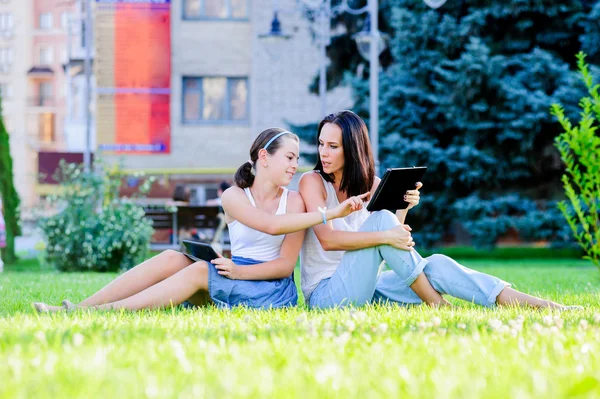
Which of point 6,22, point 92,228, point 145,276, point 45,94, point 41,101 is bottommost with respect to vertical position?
point 92,228

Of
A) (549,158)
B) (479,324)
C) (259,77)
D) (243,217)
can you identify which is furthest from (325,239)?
(259,77)

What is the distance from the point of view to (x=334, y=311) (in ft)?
17.8

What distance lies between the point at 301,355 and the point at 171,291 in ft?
7.64

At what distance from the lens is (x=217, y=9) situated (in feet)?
98.4

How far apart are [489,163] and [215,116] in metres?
12.4

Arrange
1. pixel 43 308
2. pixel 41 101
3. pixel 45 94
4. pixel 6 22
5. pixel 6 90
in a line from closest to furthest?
pixel 43 308, pixel 41 101, pixel 6 90, pixel 45 94, pixel 6 22

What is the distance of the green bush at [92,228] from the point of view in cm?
1375

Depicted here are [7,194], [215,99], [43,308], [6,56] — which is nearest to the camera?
[43,308]

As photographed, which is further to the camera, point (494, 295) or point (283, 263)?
point (283, 263)

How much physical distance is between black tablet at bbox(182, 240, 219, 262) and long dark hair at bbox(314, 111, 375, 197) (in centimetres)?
99

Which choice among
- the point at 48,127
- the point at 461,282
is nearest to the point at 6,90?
the point at 48,127

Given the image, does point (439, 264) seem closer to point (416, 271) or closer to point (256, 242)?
point (416, 271)

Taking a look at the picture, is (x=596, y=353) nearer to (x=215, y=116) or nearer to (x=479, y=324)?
(x=479, y=324)

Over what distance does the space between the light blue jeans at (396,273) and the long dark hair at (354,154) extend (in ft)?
1.14
